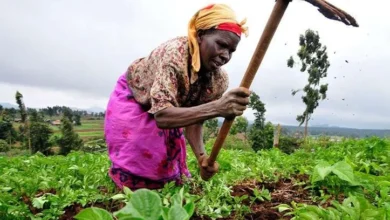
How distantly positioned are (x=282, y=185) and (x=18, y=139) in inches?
1805

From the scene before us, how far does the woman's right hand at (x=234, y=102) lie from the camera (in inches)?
73.9

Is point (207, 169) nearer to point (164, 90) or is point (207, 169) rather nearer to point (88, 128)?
point (164, 90)

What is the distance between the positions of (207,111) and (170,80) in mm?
357

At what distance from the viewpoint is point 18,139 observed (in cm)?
4416

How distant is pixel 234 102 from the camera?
1.91 metres

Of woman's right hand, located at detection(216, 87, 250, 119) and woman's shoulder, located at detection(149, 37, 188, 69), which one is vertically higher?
woman's shoulder, located at detection(149, 37, 188, 69)

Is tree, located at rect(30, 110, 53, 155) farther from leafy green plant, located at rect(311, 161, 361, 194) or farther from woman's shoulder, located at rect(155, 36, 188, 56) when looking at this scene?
leafy green plant, located at rect(311, 161, 361, 194)

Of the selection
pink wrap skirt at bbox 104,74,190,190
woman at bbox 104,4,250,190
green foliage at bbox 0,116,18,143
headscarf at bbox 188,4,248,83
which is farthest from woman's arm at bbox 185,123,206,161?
green foliage at bbox 0,116,18,143

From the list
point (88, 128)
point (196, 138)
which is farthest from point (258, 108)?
point (88, 128)

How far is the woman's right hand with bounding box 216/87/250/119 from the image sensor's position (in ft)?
6.15

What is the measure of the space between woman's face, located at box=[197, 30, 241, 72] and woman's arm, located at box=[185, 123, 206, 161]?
0.75 m

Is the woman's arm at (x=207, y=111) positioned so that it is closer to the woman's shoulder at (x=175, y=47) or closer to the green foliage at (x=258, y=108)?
the woman's shoulder at (x=175, y=47)

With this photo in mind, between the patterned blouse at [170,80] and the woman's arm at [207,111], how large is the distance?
0.06 m

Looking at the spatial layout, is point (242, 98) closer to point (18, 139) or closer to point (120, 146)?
point (120, 146)
